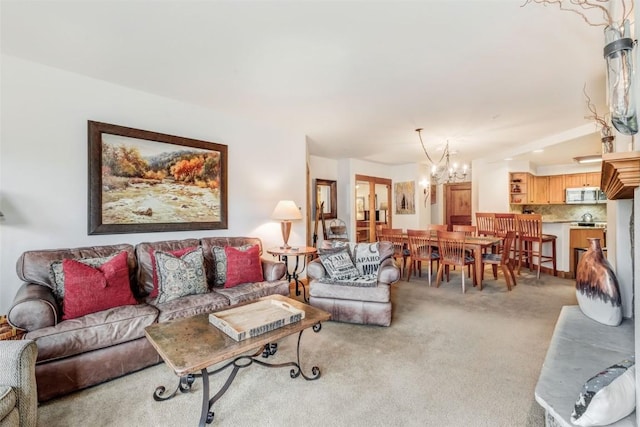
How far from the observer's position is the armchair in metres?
1.29

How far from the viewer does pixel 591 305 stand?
200cm

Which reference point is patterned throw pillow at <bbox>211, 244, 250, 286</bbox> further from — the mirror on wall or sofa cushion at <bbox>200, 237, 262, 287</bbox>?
the mirror on wall

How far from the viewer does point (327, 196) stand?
655cm

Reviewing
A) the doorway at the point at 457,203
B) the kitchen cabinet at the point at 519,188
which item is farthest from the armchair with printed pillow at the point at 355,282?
the doorway at the point at 457,203

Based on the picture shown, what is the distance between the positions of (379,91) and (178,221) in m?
2.63

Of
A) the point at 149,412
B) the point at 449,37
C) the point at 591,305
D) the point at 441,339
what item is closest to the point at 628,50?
the point at 449,37

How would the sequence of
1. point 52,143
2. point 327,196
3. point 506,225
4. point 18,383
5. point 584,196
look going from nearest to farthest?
point 18,383 → point 52,143 → point 506,225 → point 584,196 → point 327,196

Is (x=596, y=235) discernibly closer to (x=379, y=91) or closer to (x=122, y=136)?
(x=379, y=91)

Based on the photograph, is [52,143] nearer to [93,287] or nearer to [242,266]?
[93,287]

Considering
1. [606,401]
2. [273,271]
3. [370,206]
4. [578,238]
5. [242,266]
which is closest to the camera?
[606,401]

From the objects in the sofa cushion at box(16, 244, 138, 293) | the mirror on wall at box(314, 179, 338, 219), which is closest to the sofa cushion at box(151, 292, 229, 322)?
the sofa cushion at box(16, 244, 138, 293)

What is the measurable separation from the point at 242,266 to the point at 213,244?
1.66ft

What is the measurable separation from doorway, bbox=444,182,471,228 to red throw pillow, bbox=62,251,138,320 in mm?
8474

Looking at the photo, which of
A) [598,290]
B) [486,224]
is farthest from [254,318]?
[486,224]
